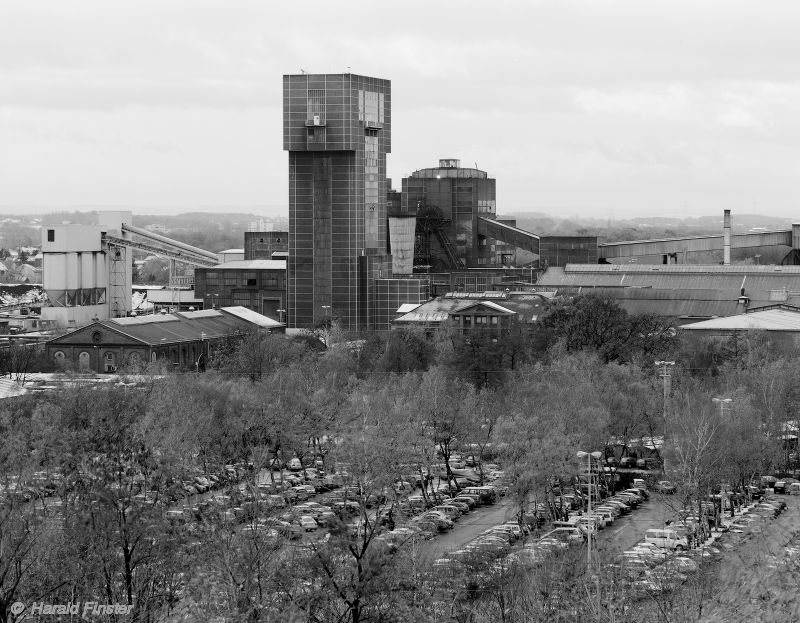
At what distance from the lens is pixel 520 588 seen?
40875mm

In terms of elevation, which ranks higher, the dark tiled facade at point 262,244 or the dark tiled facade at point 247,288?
the dark tiled facade at point 262,244

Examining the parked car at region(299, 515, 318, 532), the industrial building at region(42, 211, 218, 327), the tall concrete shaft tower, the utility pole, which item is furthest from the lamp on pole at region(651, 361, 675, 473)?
the industrial building at region(42, 211, 218, 327)

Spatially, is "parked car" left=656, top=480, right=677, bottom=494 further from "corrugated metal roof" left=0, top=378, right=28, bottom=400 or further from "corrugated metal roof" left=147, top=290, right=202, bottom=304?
"corrugated metal roof" left=147, top=290, right=202, bottom=304

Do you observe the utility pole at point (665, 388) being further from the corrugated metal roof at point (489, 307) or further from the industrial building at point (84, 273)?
the industrial building at point (84, 273)

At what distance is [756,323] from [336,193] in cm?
3146

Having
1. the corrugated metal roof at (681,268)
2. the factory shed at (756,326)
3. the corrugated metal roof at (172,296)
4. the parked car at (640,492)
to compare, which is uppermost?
the corrugated metal roof at (681,268)

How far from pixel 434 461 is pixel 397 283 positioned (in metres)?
52.4

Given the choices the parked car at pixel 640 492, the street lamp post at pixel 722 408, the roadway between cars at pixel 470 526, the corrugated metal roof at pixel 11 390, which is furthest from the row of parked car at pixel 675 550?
the corrugated metal roof at pixel 11 390

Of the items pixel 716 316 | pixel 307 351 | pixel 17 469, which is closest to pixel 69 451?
pixel 17 469

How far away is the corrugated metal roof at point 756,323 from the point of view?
93500 millimetres

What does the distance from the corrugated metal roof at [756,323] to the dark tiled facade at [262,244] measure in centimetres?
5565

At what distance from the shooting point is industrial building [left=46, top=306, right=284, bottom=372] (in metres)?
96.8

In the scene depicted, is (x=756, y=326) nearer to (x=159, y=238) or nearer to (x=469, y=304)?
(x=469, y=304)

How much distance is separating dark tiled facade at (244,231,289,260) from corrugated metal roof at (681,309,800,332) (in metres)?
55.6
